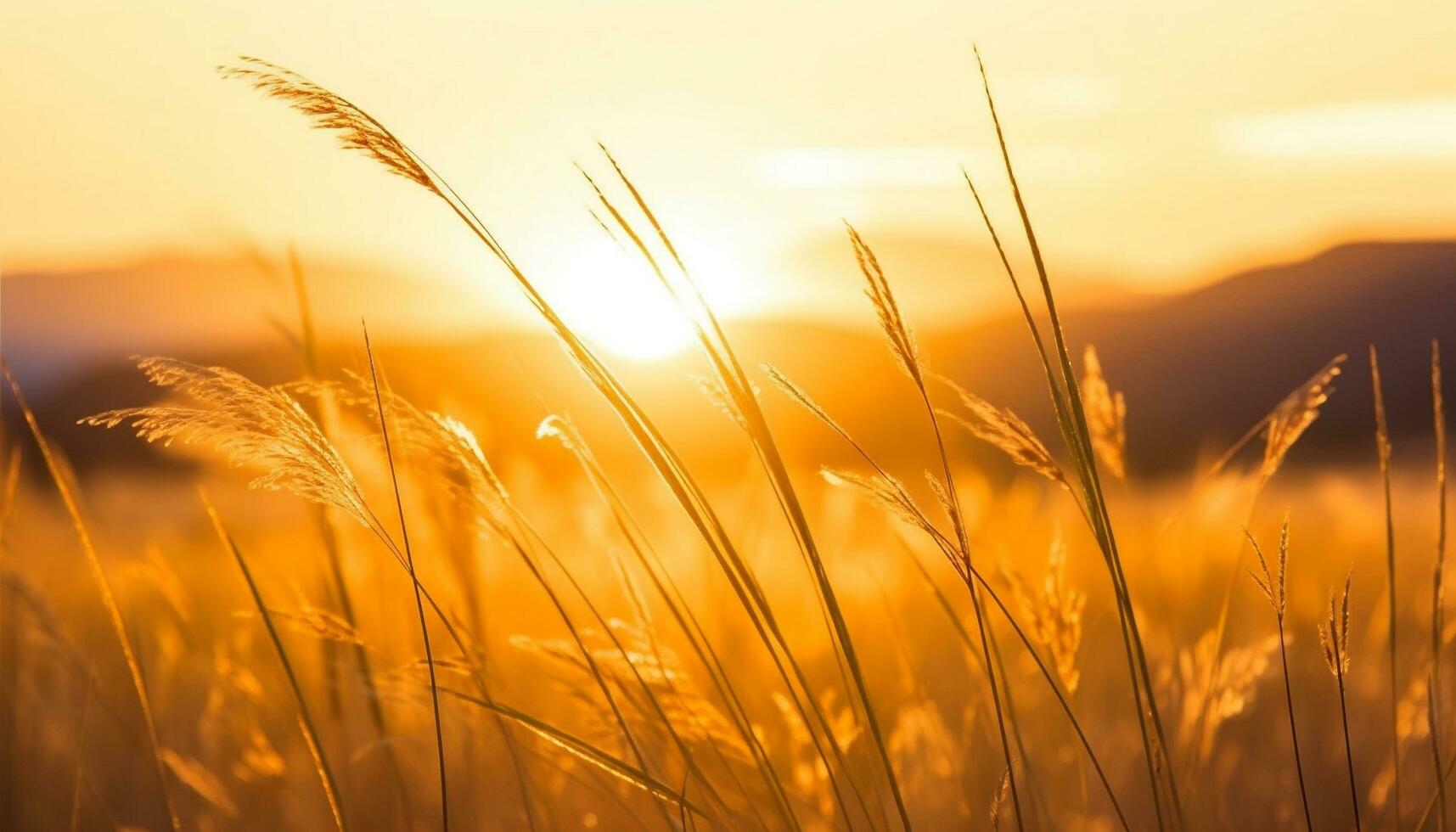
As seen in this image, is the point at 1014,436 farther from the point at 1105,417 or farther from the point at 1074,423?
the point at 1105,417

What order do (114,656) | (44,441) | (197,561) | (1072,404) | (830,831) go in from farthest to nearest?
(197,561) < (114,656) < (830,831) < (44,441) < (1072,404)

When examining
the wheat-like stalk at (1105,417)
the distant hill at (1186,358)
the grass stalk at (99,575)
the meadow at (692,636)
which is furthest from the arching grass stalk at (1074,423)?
the distant hill at (1186,358)

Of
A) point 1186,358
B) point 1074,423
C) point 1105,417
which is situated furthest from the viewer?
point 1186,358

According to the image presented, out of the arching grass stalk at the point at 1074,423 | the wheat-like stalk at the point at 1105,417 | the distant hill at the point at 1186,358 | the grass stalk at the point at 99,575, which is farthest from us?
the distant hill at the point at 1186,358

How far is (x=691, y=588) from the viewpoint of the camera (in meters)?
3.47

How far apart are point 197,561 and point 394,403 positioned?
181 inches

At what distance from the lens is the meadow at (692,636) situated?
1140mm

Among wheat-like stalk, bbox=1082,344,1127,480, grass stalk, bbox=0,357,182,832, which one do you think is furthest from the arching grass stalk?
grass stalk, bbox=0,357,182,832

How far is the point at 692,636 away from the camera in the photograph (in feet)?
4.16

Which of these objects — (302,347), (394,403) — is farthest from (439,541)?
(394,403)

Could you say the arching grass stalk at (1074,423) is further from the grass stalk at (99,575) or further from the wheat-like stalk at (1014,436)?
the grass stalk at (99,575)

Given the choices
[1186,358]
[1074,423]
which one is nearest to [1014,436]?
Result: [1074,423]

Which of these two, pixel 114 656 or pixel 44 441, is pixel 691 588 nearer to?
pixel 114 656

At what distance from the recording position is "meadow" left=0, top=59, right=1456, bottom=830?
44.9 inches
